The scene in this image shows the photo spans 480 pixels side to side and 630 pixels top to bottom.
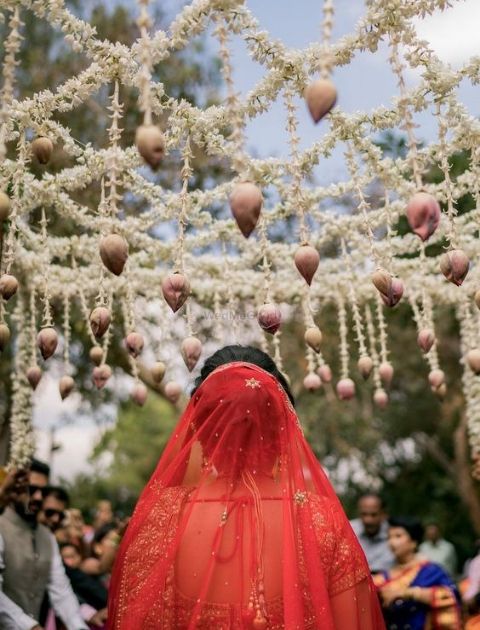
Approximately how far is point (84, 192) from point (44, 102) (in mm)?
5093

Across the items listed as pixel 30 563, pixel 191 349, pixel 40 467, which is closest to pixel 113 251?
pixel 191 349

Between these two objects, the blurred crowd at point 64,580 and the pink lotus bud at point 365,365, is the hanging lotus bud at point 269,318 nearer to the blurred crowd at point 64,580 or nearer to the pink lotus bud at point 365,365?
the pink lotus bud at point 365,365

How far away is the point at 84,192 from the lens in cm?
780

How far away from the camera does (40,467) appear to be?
4617 millimetres

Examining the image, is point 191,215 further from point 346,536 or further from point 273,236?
point 273,236

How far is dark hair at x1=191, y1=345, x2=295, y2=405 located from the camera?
2441 mm

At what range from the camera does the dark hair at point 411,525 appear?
15.3 ft

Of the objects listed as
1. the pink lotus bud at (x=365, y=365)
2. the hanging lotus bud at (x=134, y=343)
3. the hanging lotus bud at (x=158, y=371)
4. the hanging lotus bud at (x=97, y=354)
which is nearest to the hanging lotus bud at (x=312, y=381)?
the pink lotus bud at (x=365, y=365)

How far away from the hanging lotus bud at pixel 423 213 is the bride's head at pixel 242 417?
2.36ft

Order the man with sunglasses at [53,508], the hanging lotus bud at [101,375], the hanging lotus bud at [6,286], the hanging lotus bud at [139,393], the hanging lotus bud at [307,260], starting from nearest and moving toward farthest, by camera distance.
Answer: the hanging lotus bud at [307,260] → the hanging lotus bud at [6,286] → the hanging lotus bud at [101,375] → the hanging lotus bud at [139,393] → the man with sunglasses at [53,508]

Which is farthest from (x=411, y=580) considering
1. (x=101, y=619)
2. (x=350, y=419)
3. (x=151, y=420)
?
(x=151, y=420)

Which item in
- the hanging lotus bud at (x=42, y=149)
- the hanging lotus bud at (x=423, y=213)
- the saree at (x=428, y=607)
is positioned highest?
the hanging lotus bud at (x=42, y=149)

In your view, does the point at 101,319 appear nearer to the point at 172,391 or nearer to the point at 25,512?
the point at 172,391

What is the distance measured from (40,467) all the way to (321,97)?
11.5 ft
